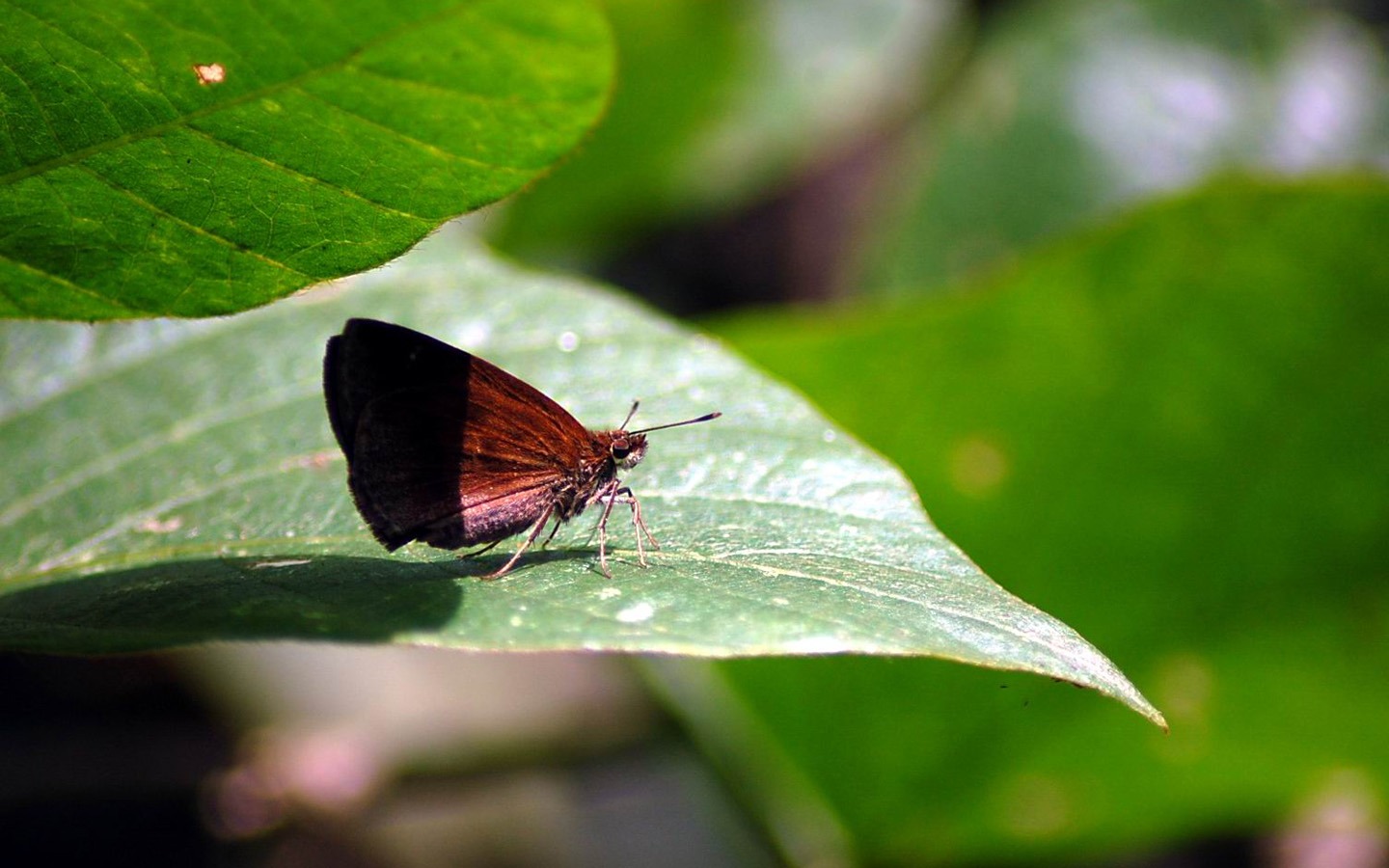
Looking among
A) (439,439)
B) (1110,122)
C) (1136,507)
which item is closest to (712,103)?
(1110,122)

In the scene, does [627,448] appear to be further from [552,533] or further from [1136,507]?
[1136,507]

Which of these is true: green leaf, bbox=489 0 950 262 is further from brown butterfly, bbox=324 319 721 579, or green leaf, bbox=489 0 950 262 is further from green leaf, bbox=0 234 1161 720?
brown butterfly, bbox=324 319 721 579

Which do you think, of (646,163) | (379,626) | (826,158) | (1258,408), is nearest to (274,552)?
(379,626)

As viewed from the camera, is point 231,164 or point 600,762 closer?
point 231,164

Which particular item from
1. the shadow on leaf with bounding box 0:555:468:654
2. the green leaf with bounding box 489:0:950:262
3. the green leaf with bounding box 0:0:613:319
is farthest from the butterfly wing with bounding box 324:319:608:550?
the green leaf with bounding box 489:0:950:262

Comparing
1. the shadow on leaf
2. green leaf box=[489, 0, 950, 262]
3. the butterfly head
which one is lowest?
the shadow on leaf

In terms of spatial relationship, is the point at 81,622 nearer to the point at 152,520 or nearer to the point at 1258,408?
the point at 152,520
